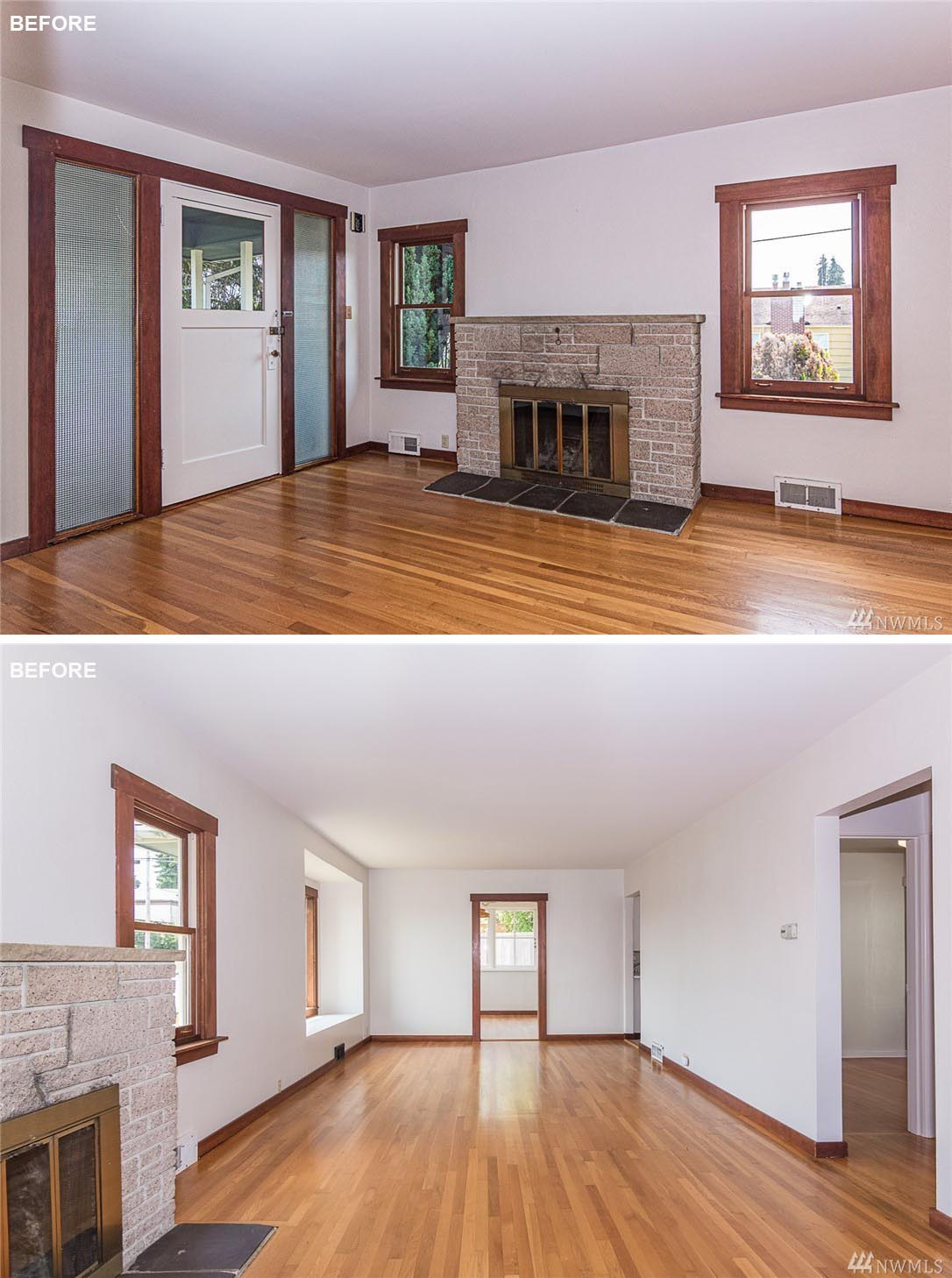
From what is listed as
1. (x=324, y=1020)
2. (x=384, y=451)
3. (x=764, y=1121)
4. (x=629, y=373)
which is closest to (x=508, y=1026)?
(x=324, y=1020)

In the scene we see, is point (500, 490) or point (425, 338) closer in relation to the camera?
point (500, 490)

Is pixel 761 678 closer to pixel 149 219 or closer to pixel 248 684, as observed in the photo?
pixel 248 684

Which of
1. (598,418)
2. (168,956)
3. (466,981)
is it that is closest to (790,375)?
(598,418)

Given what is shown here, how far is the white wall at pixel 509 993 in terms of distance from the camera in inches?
565

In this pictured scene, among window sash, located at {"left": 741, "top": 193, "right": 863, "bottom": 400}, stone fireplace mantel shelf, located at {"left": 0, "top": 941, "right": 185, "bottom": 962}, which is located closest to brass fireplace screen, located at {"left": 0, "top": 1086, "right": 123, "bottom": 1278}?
stone fireplace mantel shelf, located at {"left": 0, "top": 941, "right": 185, "bottom": 962}

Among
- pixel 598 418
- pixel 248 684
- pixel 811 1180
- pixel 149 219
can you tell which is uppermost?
pixel 149 219

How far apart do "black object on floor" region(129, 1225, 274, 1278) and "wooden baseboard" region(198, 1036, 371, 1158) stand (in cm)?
127

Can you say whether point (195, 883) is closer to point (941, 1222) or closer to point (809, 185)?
point (941, 1222)

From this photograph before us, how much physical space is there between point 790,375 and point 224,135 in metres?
4.03

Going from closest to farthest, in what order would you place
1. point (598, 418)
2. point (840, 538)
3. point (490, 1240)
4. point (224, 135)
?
point (490, 1240) < point (840, 538) < point (224, 135) < point (598, 418)

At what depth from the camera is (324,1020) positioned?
9.49m

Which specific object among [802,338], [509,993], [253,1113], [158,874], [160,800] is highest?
[802,338]

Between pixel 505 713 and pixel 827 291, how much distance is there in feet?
13.1

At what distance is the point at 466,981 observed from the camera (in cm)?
1180
